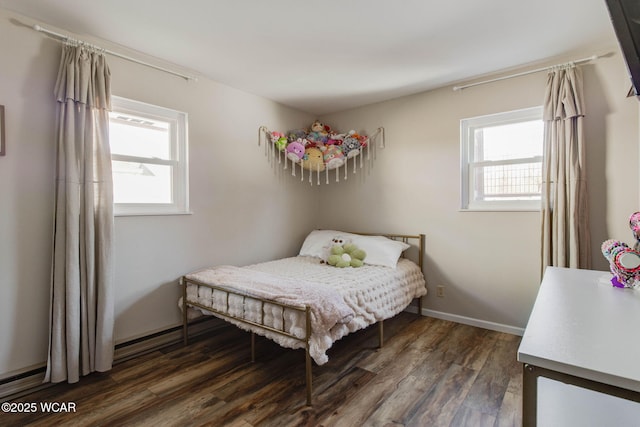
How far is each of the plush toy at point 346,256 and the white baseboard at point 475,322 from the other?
3.09 ft

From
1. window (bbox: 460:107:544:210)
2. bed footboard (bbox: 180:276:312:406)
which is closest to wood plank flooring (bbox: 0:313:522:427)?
bed footboard (bbox: 180:276:312:406)

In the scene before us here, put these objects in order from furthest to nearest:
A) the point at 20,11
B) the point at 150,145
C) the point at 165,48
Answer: the point at 150,145
the point at 165,48
the point at 20,11

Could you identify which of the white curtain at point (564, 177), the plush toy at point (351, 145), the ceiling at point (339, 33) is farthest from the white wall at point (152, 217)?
the white curtain at point (564, 177)

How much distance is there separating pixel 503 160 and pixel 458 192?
0.48 metres

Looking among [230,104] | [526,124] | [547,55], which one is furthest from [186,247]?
[547,55]

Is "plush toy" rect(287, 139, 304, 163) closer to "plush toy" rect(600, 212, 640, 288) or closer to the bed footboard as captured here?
the bed footboard

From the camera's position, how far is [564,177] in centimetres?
248

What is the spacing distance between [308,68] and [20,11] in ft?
6.33

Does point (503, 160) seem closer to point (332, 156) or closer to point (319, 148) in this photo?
point (332, 156)

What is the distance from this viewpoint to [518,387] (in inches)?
80.0

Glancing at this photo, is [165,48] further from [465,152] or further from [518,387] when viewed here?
[518,387]

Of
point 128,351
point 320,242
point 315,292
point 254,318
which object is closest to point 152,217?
point 128,351

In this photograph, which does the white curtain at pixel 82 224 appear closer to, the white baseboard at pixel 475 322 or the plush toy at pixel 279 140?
the plush toy at pixel 279 140

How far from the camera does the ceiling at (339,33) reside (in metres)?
1.93
